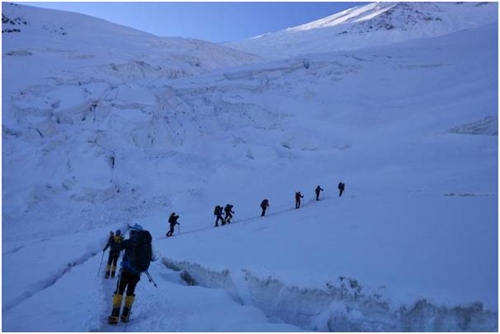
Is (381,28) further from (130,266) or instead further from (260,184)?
(130,266)

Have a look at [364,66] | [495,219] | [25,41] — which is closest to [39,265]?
[495,219]

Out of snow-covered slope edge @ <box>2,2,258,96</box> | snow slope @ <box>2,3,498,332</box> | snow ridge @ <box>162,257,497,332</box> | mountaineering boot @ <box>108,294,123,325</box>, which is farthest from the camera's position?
snow-covered slope edge @ <box>2,2,258,96</box>

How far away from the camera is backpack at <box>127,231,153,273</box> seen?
6.38 metres

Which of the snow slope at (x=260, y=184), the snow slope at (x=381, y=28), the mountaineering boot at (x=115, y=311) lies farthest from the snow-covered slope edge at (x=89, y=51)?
the mountaineering boot at (x=115, y=311)

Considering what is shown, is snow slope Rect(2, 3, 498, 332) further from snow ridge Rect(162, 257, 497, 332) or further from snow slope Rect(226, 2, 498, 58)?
snow slope Rect(226, 2, 498, 58)

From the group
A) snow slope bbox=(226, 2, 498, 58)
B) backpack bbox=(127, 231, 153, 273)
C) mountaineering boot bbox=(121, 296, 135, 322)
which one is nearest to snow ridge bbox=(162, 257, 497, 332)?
mountaineering boot bbox=(121, 296, 135, 322)

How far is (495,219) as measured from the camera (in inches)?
405

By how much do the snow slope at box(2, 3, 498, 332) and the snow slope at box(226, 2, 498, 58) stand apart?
100 ft

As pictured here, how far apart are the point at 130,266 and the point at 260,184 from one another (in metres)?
19.5

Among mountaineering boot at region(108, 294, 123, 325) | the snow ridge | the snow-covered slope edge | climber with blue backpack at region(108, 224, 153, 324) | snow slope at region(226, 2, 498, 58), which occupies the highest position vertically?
snow slope at region(226, 2, 498, 58)

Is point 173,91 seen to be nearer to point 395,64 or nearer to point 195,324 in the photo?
point 395,64

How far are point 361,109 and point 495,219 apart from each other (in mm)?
24248

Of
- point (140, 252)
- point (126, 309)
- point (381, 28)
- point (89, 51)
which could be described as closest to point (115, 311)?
point (126, 309)

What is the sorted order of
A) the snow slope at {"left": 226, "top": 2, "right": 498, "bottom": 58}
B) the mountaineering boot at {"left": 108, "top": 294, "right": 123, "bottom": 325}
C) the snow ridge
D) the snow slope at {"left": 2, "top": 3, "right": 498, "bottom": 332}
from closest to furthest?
the mountaineering boot at {"left": 108, "top": 294, "right": 123, "bottom": 325}, the snow ridge, the snow slope at {"left": 2, "top": 3, "right": 498, "bottom": 332}, the snow slope at {"left": 226, "top": 2, "right": 498, "bottom": 58}
